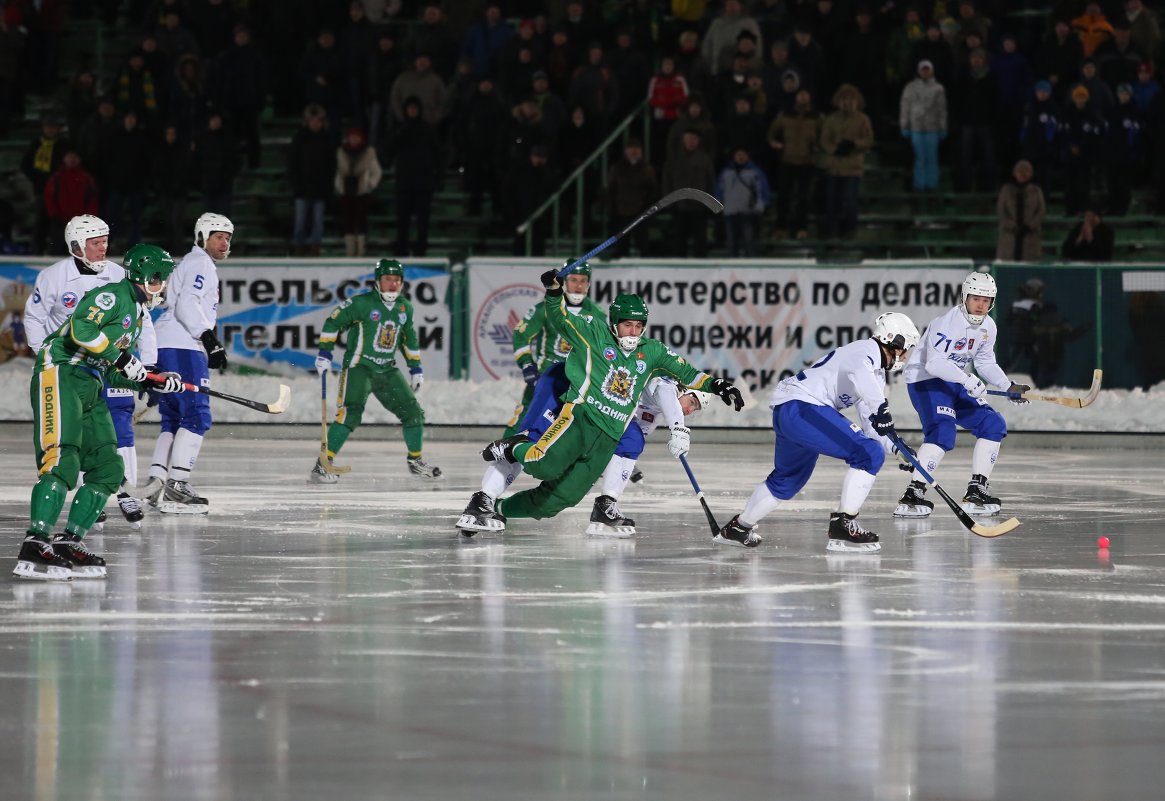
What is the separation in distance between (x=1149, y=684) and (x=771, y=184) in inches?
637

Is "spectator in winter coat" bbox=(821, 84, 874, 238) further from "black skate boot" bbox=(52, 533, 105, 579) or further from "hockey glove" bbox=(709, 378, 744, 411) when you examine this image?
"black skate boot" bbox=(52, 533, 105, 579)

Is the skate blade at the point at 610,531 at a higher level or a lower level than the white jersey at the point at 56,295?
lower

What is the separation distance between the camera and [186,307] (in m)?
12.9

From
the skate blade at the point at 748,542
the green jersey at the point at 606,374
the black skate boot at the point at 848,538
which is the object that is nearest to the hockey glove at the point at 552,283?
the green jersey at the point at 606,374

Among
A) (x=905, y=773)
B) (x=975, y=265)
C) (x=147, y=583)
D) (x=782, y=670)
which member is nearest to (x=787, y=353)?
(x=975, y=265)

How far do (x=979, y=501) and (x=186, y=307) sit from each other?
5.58m

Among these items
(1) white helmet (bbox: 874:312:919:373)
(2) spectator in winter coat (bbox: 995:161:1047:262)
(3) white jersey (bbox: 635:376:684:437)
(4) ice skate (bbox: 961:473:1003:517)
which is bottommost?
(4) ice skate (bbox: 961:473:1003:517)

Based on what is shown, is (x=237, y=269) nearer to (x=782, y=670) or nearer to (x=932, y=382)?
(x=932, y=382)

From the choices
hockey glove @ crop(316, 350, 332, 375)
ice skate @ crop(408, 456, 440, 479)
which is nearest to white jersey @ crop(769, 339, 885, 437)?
ice skate @ crop(408, 456, 440, 479)

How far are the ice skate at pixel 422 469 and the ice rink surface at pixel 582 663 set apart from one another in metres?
2.86

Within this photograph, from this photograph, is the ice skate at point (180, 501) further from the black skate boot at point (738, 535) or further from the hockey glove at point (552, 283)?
the black skate boot at point (738, 535)

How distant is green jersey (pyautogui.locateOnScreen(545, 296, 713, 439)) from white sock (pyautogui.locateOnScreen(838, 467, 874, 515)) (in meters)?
1.04

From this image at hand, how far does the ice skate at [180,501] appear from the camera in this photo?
41.5 feet

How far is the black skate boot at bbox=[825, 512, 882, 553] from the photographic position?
35.7ft
